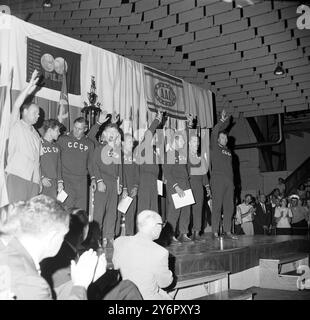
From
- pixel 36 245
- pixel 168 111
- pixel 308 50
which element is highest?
pixel 308 50

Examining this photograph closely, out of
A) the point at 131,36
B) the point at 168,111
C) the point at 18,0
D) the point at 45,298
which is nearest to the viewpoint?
→ the point at 45,298

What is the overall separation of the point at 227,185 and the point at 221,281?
6.34 feet

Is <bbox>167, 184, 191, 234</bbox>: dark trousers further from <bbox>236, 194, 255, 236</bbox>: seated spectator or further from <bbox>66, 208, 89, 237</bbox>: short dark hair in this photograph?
<bbox>236, 194, 255, 236</bbox>: seated spectator

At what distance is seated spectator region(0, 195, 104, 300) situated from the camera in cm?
132

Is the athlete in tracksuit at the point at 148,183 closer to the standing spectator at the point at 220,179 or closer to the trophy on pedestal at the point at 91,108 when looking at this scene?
the trophy on pedestal at the point at 91,108

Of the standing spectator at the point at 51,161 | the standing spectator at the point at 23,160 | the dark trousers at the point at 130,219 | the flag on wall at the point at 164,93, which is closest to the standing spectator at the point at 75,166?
the standing spectator at the point at 51,161

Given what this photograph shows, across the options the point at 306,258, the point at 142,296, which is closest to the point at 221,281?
the point at 142,296

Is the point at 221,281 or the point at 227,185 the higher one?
the point at 227,185

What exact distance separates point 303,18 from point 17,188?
4044 millimetres

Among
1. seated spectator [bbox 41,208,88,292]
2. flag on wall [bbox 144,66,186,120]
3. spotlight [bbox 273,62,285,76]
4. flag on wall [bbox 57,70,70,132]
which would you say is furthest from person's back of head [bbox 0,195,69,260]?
spotlight [bbox 273,62,285,76]

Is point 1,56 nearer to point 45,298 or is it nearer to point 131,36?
point 131,36

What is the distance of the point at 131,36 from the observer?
5523 mm

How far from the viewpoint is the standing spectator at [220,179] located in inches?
199
